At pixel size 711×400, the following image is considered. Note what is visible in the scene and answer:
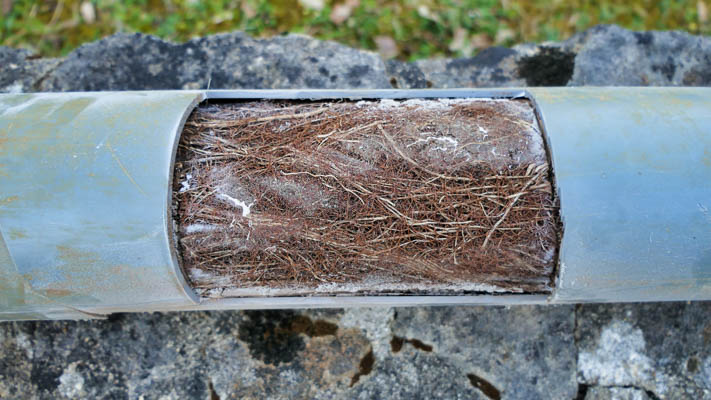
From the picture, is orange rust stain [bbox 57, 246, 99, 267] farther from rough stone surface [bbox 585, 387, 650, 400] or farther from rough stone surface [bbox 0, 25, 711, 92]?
rough stone surface [bbox 585, 387, 650, 400]

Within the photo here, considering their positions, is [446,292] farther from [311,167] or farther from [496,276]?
[311,167]

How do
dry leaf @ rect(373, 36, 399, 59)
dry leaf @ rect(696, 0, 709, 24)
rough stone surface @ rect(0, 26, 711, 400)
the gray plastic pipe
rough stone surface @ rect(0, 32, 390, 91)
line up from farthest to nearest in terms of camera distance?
dry leaf @ rect(696, 0, 709, 24), dry leaf @ rect(373, 36, 399, 59), rough stone surface @ rect(0, 32, 390, 91), rough stone surface @ rect(0, 26, 711, 400), the gray plastic pipe

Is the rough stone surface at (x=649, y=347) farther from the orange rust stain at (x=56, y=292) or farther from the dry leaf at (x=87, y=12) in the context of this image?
the dry leaf at (x=87, y=12)

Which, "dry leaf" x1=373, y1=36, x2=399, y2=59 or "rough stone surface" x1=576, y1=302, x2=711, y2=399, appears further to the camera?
"dry leaf" x1=373, y1=36, x2=399, y2=59

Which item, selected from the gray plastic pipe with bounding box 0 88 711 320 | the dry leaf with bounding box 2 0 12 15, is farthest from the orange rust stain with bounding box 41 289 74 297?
the dry leaf with bounding box 2 0 12 15

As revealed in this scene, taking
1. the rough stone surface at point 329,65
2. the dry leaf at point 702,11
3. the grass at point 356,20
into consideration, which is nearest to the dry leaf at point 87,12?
the grass at point 356,20

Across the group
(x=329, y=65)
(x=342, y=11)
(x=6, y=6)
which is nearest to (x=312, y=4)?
(x=342, y=11)
